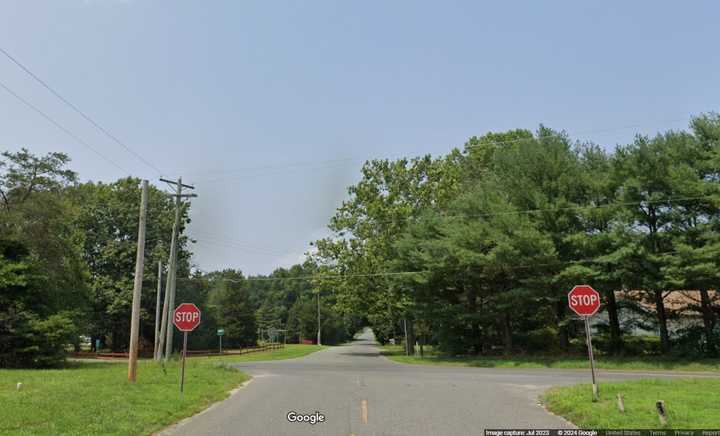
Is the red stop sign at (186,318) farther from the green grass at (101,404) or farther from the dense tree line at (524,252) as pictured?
the dense tree line at (524,252)

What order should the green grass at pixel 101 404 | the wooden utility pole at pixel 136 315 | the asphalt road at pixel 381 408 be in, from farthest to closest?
the wooden utility pole at pixel 136 315 → the asphalt road at pixel 381 408 → the green grass at pixel 101 404

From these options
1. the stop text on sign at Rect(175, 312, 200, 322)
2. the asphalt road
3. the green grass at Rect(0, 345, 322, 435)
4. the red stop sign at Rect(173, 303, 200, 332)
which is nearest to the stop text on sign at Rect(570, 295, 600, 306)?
the asphalt road

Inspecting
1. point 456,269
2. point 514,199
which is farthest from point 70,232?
point 514,199

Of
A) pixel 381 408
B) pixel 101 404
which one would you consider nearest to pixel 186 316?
pixel 101 404

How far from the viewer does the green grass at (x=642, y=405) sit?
31.6 feet

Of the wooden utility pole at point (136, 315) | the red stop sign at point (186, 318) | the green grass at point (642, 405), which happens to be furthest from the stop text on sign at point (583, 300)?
the wooden utility pole at point (136, 315)

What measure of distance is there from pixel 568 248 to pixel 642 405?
21322mm

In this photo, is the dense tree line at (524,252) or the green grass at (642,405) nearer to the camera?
the green grass at (642,405)

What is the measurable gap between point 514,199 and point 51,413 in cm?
2842

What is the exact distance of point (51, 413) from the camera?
10.8 metres

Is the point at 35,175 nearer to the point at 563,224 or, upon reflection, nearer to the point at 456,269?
the point at 456,269

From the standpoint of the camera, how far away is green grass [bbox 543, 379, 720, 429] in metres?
9.62

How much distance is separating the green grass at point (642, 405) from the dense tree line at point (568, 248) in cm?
1429

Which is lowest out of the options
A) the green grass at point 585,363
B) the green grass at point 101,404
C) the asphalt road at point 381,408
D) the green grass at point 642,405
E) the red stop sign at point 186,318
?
the green grass at point 585,363
